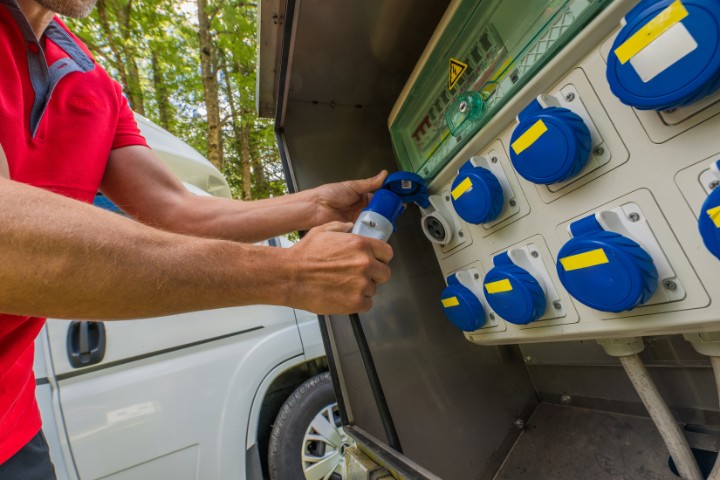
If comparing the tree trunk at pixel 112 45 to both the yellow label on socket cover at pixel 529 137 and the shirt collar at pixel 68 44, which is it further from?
the yellow label on socket cover at pixel 529 137

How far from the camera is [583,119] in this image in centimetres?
48

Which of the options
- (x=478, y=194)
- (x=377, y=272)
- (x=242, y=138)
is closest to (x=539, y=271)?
(x=478, y=194)

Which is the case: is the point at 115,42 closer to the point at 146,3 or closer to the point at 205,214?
the point at 146,3

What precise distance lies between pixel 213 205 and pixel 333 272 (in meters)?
0.62

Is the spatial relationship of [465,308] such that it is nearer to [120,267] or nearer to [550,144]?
[550,144]

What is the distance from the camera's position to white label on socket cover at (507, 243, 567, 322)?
56cm

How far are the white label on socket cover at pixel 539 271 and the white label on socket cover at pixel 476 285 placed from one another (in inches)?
4.2

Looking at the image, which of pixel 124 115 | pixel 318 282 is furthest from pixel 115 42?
pixel 318 282

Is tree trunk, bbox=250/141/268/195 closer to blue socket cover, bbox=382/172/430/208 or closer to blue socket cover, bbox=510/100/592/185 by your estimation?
blue socket cover, bbox=382/172/430/208

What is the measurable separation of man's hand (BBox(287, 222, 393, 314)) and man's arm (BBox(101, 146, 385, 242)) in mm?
308

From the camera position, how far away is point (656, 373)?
2.49ft

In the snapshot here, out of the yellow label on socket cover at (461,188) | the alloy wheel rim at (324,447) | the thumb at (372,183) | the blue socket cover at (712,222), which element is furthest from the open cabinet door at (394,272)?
the alloy wheel rim at (324,447)

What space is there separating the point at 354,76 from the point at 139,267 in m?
0.84

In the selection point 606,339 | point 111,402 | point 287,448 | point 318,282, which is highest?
point 318,282
